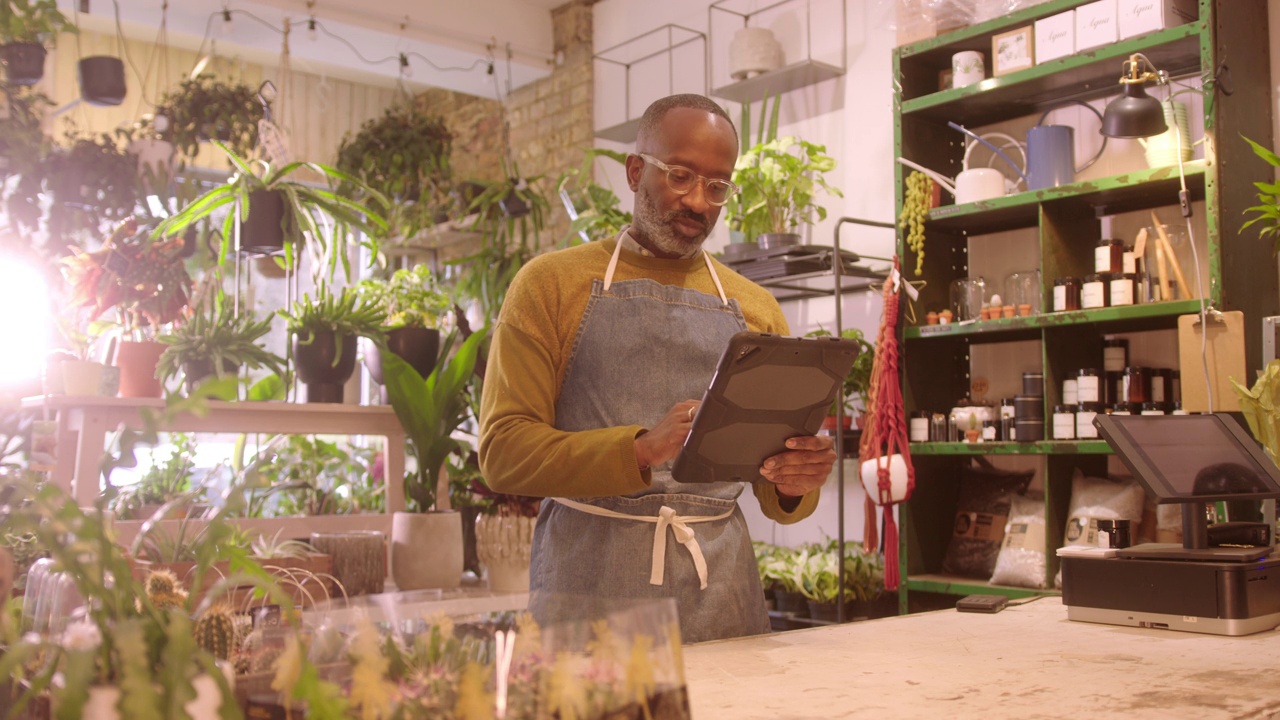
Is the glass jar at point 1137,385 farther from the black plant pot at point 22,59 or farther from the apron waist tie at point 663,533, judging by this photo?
the black plant pot at point 22,59

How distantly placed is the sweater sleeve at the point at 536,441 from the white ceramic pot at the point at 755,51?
3025mm

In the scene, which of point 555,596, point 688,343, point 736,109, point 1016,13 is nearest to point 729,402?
point 688,343

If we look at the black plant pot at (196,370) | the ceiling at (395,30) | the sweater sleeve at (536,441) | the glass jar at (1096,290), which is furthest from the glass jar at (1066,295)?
the ceiling at (395,30)

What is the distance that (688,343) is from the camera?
2.06 m

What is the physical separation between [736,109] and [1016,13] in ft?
5.90

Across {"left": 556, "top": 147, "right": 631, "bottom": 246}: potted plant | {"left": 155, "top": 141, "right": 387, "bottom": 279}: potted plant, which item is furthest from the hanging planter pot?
{"left": 556, "top": 147, "right": 631, "bottom": 246}: potted plant

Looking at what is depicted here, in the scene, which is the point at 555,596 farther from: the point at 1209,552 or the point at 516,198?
the point at 516,198

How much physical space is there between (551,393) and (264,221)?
1.88 meters

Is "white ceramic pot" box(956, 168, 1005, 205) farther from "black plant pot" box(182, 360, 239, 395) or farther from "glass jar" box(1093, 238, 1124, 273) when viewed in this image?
"black plant pot" box(182, 360, 239, 395)

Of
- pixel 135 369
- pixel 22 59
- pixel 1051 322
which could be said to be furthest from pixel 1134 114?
pixel 22 59

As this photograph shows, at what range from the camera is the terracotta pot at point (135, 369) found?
10.1ft

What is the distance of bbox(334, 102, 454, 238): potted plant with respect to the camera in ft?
18.2

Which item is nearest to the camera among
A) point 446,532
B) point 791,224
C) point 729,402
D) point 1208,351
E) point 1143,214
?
point 729,402

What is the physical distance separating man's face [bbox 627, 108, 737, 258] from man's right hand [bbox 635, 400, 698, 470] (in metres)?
0.43
